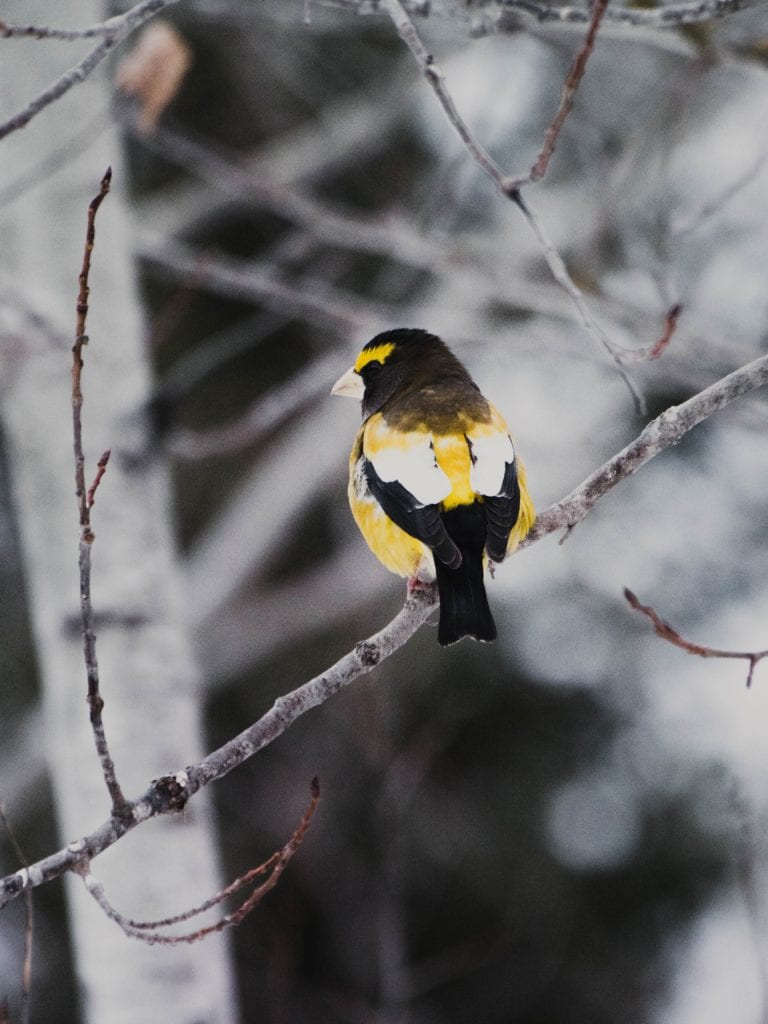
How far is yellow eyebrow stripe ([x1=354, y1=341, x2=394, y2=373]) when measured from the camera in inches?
185

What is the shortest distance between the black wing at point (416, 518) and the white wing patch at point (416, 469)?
2 centimetres

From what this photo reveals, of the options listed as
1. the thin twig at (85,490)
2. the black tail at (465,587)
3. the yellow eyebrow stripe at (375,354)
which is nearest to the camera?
the thin twig at (85,490)

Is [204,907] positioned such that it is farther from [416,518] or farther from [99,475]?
[416,518]

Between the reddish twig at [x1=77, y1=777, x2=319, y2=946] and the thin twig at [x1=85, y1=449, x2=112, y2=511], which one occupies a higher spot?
the thin twig at [x1=85, y1=449, x2=112, y2=511]

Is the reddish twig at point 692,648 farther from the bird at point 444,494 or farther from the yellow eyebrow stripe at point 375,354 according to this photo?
the yellow eyebrow stripe at point 375,354

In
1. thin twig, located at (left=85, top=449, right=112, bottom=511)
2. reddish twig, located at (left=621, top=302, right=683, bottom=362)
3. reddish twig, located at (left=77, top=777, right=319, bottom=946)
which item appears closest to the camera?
thin twig, located at (left=85, top=449, right=112, bottom=511)

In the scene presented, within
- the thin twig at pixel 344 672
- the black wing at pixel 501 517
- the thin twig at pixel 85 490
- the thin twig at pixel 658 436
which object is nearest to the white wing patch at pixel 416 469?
the black wing at pixel 501 517

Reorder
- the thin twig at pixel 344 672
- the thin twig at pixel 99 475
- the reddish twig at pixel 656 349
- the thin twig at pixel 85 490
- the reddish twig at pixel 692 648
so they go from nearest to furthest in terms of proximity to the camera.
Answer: the thin twig at pixel 85 490 → the thin twig at pixel 99 475 → the thin twig at pixel 344 672 → the reddish twig at pixel 692 648 → the reddish twig at pixel 656 349

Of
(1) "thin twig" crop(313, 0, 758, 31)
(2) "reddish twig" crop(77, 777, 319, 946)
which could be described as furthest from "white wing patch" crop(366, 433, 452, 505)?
(2) "reddish twig" crop(77, 777, 319, 946)

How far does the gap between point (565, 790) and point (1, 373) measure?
233 inches

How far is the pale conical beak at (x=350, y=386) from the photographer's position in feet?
15.1

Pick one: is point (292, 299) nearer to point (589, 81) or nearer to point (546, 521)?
point (546, 521)

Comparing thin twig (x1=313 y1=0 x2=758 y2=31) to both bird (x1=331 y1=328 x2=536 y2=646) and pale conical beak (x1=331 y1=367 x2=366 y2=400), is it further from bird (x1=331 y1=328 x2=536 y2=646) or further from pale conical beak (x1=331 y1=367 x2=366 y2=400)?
pale conical beak (x1=331 y1=367 x2=366 y2=400)

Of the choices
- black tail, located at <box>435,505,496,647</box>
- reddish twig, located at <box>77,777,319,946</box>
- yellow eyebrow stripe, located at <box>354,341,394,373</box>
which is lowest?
black tail, located at <box>435,505,496,647</box>
